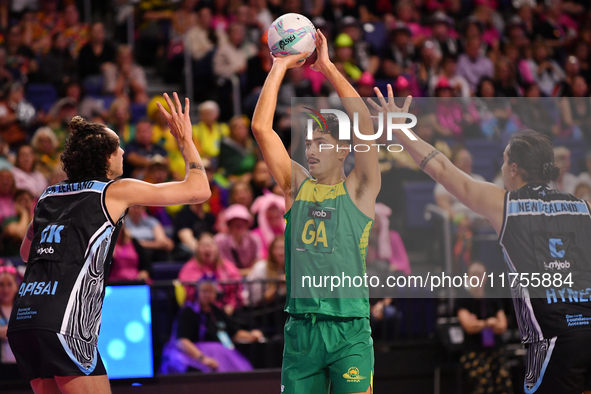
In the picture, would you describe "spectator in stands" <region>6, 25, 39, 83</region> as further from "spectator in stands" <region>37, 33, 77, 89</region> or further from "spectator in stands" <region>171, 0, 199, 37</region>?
"spectator in stands" <region>171, 0, 199, 37</region>

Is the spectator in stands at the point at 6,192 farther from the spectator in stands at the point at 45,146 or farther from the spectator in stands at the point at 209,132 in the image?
the spectator in stands at the point at 209,132

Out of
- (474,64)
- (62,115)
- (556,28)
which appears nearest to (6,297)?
(62,115)

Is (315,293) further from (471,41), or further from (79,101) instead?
(471,41)

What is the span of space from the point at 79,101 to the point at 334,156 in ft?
21.5

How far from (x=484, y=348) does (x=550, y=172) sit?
251 cm

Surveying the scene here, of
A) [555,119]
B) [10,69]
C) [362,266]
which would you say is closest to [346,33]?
[10,69]

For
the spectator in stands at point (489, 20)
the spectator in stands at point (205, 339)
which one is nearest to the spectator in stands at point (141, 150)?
the spectator in stands at point (205, 339)

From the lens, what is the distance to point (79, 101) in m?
9.68

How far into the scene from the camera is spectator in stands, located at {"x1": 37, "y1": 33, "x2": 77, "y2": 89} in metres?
10.2

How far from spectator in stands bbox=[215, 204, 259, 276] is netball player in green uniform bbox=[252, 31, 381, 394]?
12.4 feet

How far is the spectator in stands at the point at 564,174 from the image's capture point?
433cm

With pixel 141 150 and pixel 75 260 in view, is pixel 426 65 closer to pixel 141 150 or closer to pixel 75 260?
pixel 141 150

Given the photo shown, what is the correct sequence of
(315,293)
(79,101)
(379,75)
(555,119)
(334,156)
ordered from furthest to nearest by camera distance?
(379,75)
(79,101)
(555,119)
(334,156)
(315,293)

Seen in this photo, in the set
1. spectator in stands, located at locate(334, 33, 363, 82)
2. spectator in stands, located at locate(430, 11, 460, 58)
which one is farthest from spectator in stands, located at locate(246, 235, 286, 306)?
spectator in stands, located at locate(430, 11, 460, 58)
